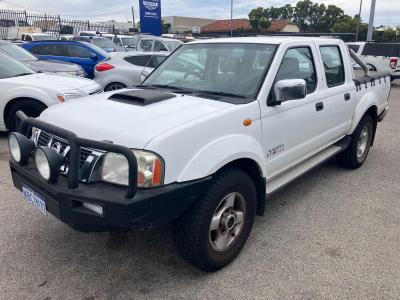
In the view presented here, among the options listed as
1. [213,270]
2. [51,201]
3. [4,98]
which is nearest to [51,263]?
[51,201]

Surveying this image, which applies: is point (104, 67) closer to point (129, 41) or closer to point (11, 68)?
point (11, 68)

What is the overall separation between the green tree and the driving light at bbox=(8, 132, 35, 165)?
50394 mm

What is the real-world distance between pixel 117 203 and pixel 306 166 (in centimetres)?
250

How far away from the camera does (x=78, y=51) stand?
1120 centimetres

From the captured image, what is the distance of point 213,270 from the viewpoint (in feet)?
9.53

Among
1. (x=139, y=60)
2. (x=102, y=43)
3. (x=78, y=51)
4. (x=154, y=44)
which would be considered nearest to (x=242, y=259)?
(x=139, y=60)

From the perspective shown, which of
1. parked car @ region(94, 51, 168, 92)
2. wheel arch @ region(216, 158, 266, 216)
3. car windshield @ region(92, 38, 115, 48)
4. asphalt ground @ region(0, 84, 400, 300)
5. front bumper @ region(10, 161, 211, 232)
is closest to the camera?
front bumper @ region(10, 161, 211, 232)

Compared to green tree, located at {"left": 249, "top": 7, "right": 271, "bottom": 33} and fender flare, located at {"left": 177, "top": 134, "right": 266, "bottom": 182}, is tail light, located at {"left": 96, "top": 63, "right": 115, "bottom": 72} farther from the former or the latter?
green tree, located at {"left": 249, "top": 7, "right": 271, "bottom": 33}

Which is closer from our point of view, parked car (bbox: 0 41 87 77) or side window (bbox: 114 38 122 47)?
parked car (bbox: 0 41 87 77)

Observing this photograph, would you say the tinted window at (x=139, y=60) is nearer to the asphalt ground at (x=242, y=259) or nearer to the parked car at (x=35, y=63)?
the parked car at (x=35, y=63)

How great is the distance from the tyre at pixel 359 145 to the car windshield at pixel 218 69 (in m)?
2.27

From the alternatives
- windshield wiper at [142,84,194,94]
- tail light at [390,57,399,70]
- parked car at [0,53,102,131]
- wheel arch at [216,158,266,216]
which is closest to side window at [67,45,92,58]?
parked car at [0,53,102,131]

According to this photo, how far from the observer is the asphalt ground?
9.06 feet

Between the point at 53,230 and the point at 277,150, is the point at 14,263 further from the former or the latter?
the point at 277,150
